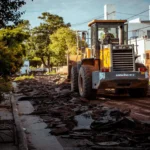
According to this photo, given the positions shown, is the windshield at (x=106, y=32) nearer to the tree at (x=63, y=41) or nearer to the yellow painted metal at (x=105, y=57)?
the yellow painted metal at (x=105, y=57)

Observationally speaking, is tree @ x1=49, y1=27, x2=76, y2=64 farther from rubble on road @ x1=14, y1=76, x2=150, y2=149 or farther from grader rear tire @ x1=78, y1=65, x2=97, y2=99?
rubble on road @ x1=14, y1=76, x2=150, y2=149

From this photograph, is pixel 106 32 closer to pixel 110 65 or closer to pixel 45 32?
pixel 110 65

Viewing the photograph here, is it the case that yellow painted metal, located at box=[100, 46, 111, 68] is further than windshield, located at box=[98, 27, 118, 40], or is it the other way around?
windshield, located at box=[98, 27, 118, 40]

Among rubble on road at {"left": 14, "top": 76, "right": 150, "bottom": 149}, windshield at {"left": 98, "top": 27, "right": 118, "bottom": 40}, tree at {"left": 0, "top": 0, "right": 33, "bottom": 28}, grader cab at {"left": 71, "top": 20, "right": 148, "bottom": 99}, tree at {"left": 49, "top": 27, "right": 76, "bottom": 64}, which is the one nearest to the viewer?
tree at {"left": 0, "top": 0, "right": 33, "bottom": 28}

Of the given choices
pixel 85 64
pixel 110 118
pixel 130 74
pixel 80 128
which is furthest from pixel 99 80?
pixel 80 128

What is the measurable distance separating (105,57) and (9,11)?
10005mm

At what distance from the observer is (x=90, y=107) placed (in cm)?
1409

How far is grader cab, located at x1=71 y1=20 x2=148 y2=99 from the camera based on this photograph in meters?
15.7

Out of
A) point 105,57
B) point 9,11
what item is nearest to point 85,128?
point 9,11

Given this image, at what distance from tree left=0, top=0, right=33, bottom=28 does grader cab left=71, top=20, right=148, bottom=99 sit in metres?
8.67

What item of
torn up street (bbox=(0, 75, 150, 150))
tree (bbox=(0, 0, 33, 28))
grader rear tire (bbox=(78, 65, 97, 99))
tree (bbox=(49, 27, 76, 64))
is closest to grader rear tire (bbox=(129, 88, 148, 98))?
grader rear tire (bbox=(78, 65, 97, 99))

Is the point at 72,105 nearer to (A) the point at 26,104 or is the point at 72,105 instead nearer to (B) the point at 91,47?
(A) the point at 26,104

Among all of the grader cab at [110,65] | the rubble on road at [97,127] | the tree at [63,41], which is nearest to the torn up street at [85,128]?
the rubble on road at [97,127]

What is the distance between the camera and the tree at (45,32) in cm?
6862
